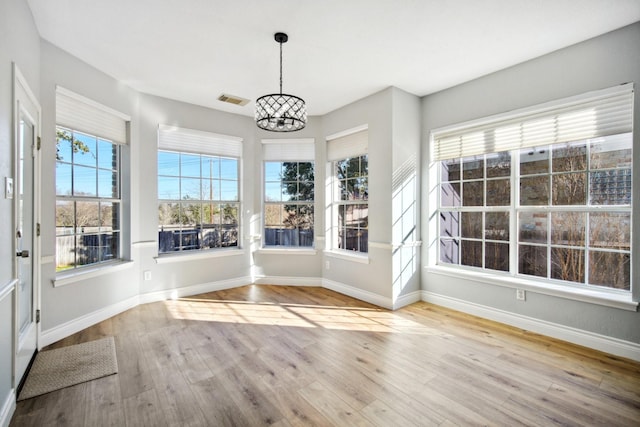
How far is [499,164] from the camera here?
11.3ft

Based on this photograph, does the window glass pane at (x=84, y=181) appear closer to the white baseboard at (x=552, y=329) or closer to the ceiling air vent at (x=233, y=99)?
the ceiling air vent at (x=233, y=99)

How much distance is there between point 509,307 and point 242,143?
4.14 meters

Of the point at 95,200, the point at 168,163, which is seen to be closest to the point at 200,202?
the point at 168,163

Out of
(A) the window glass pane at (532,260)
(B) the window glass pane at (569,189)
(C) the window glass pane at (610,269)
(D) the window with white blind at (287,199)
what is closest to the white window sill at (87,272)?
(D) the window with white blind at (287,199)

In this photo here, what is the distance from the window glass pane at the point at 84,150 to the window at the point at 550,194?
4.08 meters

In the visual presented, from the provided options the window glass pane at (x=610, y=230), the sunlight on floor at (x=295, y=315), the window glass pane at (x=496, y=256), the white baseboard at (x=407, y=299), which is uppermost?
the window glass pane at (x=610, y=230)

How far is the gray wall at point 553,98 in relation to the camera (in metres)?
2.52

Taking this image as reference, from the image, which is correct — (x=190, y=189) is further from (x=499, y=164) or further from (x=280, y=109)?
(x=499, y=164)

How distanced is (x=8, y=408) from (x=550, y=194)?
4552 mm

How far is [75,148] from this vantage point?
3.17 m

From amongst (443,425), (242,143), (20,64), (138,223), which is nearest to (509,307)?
(443,425)

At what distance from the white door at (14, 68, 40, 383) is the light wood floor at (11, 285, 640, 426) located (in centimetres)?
43

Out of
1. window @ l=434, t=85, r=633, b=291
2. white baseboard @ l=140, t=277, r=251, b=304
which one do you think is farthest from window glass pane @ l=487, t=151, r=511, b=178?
white baseboard @ l=140, t=277, r=251, b=304

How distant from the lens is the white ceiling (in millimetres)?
2295
